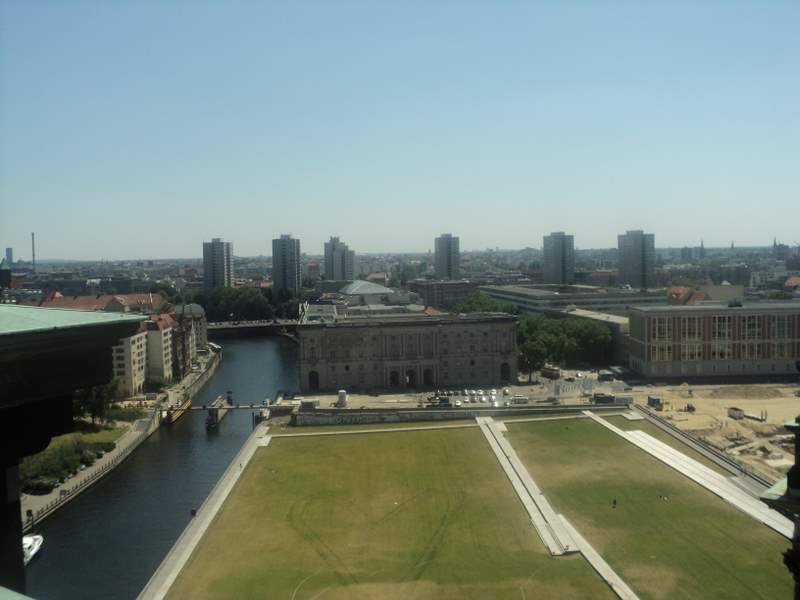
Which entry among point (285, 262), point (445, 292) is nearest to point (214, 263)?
point (285, 262)

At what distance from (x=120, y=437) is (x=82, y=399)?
7.52 feet

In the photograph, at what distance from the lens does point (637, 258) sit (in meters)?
100

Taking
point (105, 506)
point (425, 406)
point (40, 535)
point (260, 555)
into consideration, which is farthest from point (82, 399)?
point (260, 555)

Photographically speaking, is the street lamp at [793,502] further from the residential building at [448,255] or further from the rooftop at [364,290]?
the residential building at [448,255]

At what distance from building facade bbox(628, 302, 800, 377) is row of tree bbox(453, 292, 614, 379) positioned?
183 inches

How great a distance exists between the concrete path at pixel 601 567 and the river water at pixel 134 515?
425 inches

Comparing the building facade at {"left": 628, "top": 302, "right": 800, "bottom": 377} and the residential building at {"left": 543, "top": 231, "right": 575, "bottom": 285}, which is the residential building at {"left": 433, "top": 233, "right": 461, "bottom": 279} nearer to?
the residential building at {"left": 543, "top": 231, "right": 575, "bottom": 285}

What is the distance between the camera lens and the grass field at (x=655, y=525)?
51.2 ft

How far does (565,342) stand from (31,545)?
33.3 meters

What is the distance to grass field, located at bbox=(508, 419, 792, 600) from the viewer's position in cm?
1559

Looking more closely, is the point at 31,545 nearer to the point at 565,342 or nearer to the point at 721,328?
the point at 565,342

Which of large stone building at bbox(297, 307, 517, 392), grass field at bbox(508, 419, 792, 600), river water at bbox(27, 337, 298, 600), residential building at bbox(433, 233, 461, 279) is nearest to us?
grass field at bbox(508, 419, 792, 600)

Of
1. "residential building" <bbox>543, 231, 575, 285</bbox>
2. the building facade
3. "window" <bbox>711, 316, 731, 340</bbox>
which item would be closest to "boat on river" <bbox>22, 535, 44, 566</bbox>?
the building facade

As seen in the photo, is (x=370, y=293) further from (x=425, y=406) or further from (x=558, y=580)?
(x=558, y=580)
